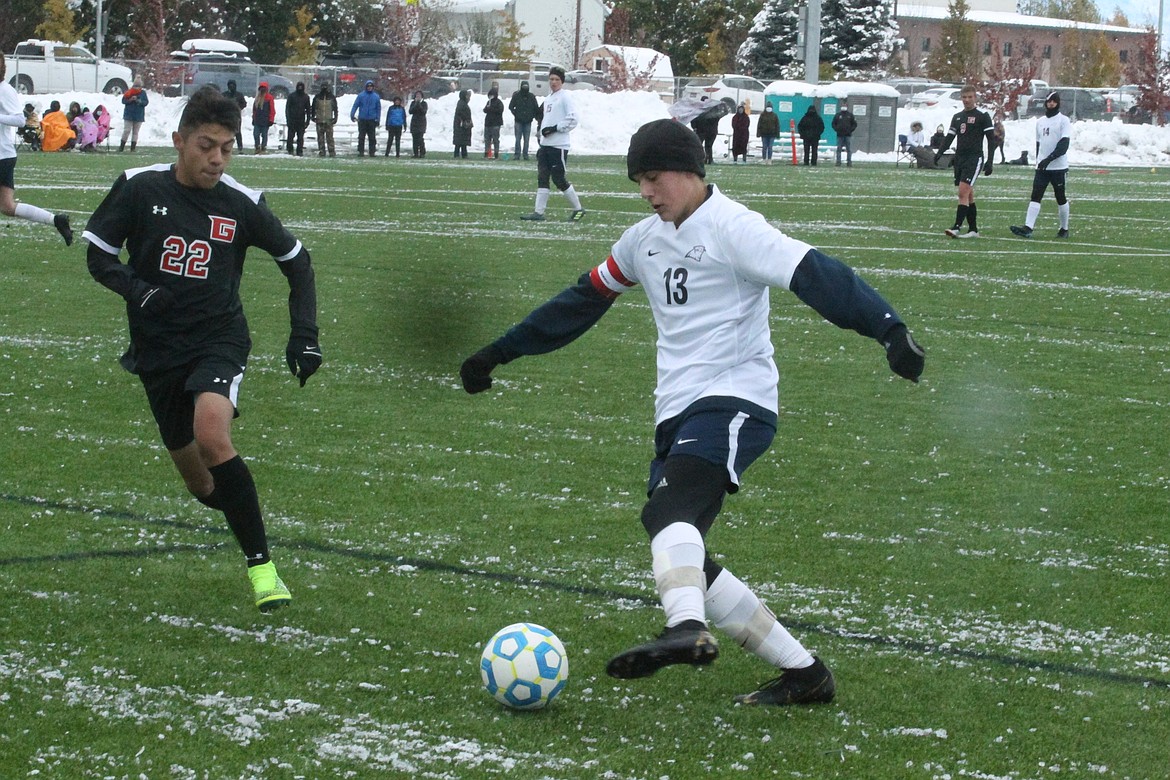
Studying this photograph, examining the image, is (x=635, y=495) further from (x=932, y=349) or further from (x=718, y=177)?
(x=718, y=177)

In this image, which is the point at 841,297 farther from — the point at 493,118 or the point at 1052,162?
the point at 493,118

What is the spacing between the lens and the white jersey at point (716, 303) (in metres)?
4.36

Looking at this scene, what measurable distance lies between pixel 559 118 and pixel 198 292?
15267mm

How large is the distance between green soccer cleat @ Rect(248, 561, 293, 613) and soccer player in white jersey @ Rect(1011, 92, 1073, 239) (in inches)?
611

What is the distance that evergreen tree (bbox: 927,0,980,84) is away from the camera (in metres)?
84.4

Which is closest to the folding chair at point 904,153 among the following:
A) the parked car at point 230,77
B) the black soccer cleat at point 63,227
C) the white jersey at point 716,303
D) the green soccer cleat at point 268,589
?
the parked car at point 230,77

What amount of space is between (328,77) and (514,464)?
4529cm

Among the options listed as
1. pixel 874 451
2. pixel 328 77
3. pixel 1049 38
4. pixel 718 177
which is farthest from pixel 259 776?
pixel 1049 38

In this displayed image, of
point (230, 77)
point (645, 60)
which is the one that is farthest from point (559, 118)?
point (645, 60)

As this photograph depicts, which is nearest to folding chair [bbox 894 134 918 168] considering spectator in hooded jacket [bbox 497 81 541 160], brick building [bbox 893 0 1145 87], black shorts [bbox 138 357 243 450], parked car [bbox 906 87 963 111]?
parked car [bbox 906 87 963 111]

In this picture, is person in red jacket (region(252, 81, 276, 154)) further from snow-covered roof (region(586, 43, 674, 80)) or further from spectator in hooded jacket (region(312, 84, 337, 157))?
snow-covered roof (region(586, 43, 674, 80))

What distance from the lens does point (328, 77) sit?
2008 inches

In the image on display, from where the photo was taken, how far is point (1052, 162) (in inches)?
762

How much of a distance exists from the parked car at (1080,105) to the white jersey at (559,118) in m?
40.9
